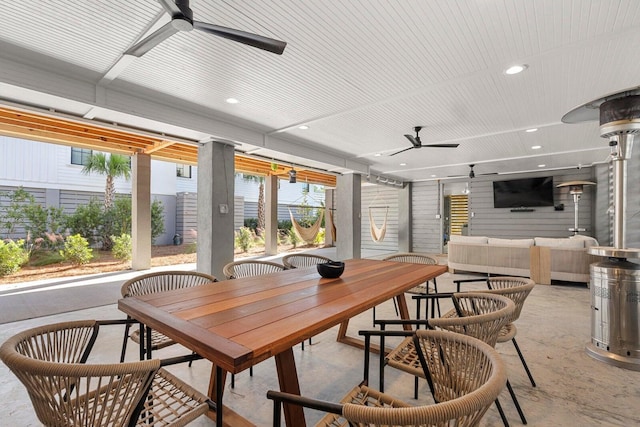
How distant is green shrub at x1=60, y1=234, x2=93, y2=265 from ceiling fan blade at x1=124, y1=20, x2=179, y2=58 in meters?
5.69

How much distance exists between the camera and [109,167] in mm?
7250

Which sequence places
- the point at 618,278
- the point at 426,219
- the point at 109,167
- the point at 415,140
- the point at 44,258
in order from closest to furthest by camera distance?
the point at 618,278
the point at 415,140
the point at 44,258
the point at 109,167
the point at 426,219

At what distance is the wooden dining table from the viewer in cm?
105

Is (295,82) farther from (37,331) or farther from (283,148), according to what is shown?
(37,331)

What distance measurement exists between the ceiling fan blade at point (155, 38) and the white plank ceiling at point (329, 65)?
20 cm

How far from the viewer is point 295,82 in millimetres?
2988

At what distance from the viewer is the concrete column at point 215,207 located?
4270 millimetres

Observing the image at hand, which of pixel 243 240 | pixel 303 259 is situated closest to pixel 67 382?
pixel 303 259

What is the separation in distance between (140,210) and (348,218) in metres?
4.27

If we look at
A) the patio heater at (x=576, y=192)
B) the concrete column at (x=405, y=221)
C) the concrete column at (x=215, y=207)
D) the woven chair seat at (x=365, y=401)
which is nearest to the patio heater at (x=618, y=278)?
the woven chair seat at (x=365, y=401)

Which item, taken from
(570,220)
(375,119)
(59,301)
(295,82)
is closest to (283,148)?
(375,119)

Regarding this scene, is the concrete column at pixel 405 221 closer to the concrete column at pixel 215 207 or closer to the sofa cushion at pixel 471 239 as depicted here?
the sofa cushion at pixel 471 239

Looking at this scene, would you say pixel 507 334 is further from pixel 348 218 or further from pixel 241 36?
pixel 348 218

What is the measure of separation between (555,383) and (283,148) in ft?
14.1
